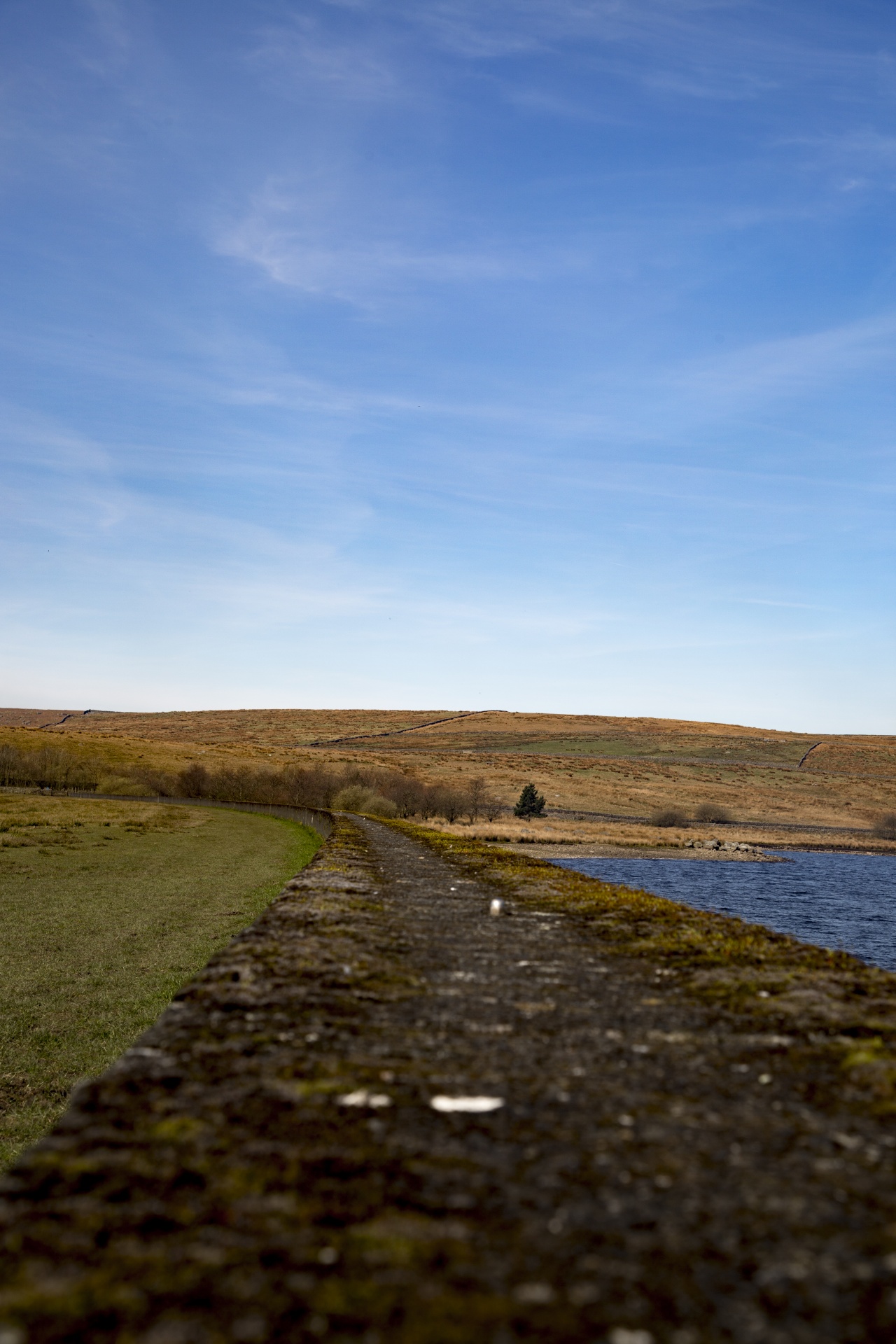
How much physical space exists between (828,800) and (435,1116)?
405 ft

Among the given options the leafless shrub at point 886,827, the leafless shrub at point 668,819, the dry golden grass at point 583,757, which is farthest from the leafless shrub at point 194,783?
the leafless shrub at point 886,827

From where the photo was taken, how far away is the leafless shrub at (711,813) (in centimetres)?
9563

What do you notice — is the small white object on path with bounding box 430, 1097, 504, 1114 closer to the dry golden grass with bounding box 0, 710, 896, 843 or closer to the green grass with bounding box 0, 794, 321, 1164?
the green grass with bounding box 0, 794, 321, 1164

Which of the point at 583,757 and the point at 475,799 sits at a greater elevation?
the point at 583,757

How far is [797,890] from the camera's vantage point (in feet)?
164

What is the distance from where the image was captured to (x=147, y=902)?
67.1 ft

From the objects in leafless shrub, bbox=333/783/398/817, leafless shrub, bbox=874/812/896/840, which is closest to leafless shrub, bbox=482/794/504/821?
leafless shrub, bbox=333/783/398/817

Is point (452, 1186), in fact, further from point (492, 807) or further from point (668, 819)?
point (668, 819)

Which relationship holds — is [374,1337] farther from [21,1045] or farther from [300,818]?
[300,818]

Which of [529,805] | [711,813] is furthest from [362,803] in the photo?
[711,813]

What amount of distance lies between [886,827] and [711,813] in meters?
19.5

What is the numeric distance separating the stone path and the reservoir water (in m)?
22.6

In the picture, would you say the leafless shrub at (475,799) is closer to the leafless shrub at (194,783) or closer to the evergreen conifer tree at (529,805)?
the evergreen conifer tree at (529,805)

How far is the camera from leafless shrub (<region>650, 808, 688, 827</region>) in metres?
87.4
